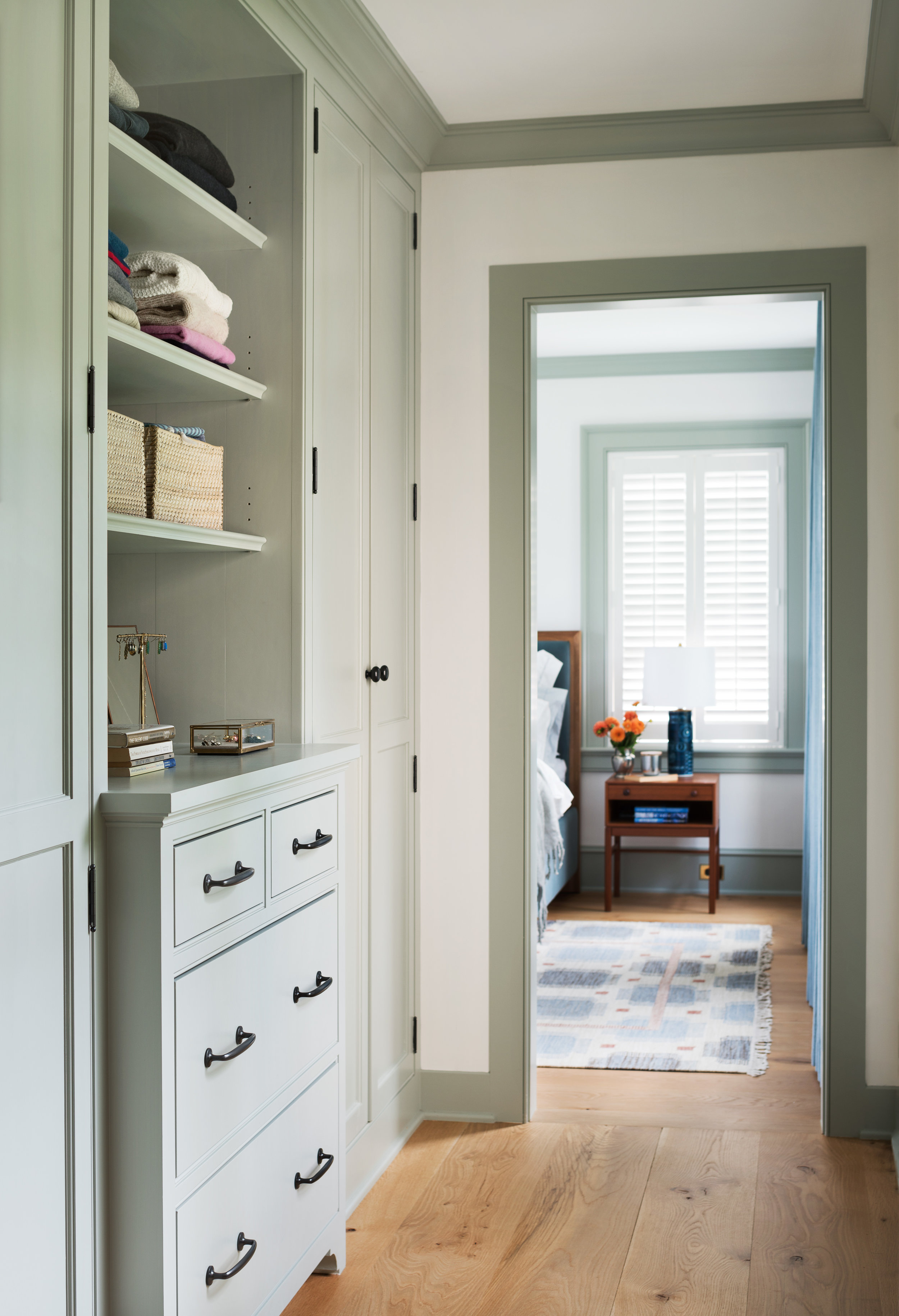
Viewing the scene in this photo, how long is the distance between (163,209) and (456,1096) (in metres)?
2.36

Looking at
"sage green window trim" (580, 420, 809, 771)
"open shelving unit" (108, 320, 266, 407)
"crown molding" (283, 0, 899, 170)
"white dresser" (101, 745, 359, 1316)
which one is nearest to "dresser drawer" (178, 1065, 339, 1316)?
"white dresser" (101, 745, 359, 1316)

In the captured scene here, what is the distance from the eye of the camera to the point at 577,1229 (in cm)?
257

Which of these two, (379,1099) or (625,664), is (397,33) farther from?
(625,664)

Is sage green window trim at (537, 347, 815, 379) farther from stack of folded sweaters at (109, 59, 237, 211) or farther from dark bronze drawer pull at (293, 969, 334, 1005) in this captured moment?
dark bronze drawer pull at (293, 969, 334, 1005)

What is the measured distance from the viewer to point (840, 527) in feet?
9.96

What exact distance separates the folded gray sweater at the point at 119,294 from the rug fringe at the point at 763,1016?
2.79 metres

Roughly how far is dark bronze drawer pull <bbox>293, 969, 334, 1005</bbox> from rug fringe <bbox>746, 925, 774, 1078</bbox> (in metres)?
1.81

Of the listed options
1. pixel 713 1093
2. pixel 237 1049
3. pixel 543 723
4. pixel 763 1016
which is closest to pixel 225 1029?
pixel 237 1049

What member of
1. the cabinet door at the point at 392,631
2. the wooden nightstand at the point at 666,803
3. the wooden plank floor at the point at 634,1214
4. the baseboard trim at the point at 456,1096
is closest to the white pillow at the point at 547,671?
the wooden nightstand at the point at 666,803

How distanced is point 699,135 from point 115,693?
2127 mm

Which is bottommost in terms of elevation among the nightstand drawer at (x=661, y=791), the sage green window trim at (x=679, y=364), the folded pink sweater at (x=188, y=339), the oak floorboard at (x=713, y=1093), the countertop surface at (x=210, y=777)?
the oak floorboard at (x=713, y=1093)

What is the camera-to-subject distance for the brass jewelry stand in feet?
6.72

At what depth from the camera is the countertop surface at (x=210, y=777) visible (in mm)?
1595

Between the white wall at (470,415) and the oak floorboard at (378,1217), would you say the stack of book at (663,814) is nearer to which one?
the white wall at (470,415)
